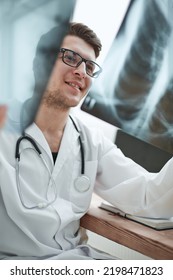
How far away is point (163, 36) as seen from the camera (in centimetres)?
114

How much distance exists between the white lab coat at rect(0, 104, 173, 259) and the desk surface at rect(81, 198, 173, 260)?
0.04 m

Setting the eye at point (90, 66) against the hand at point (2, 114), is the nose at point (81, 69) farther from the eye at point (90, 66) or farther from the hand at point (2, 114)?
the hand at point (2, 114)

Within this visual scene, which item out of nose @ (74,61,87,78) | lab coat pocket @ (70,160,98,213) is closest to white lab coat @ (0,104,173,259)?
lab coat pocket @ (70,160,98,213)

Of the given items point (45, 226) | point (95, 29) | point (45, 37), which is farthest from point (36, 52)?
point (45, 226)

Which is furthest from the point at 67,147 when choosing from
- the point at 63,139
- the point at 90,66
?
the point at 90,66

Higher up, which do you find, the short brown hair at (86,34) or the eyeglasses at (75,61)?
the short brown hair at (86,34)

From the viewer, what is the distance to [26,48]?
1.00 m

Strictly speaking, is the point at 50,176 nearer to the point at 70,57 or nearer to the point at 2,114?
the point at 2,114

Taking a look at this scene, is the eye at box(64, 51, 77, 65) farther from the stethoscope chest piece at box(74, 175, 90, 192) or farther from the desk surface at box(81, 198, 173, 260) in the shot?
the desk surface at box(81, 198, 173, 260)

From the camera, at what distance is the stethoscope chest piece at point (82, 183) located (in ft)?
3.53

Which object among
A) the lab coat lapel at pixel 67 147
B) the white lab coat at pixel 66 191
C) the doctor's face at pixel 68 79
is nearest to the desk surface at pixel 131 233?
the white lab coat at pixel 66 191

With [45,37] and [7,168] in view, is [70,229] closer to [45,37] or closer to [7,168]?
[7,168]

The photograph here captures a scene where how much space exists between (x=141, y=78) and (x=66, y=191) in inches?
16.3

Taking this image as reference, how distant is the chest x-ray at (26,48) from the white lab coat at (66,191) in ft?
0.28
